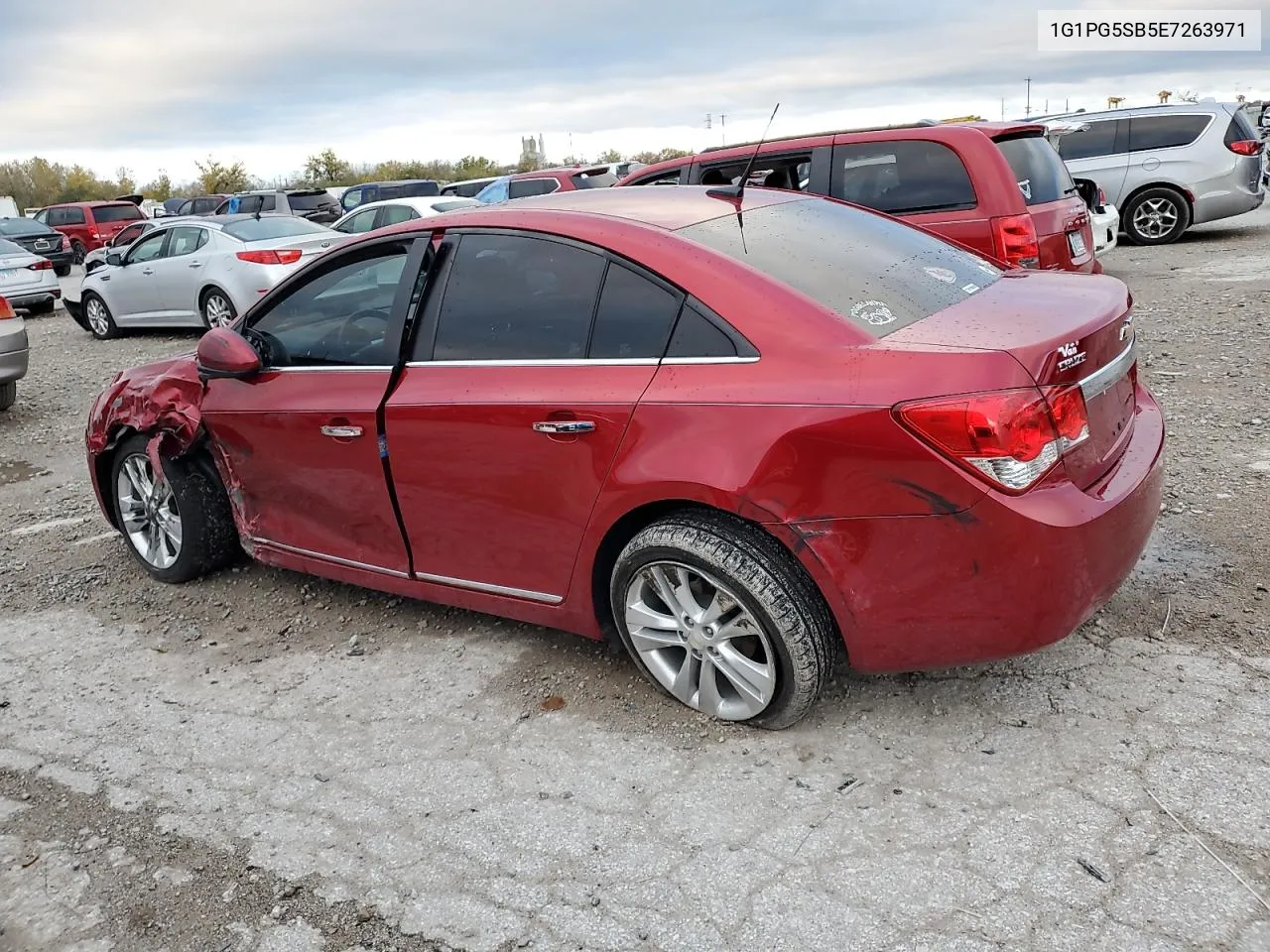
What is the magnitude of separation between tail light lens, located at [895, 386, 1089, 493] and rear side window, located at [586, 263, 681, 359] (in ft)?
2.62

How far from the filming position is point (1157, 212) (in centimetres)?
1361

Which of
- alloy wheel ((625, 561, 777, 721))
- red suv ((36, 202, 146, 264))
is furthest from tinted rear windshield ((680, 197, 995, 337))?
red suv ((36, 202, 146, 264))

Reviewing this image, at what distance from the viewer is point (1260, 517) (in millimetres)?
4316

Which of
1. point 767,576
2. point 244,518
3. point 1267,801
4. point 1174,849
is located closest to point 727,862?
point 767,576

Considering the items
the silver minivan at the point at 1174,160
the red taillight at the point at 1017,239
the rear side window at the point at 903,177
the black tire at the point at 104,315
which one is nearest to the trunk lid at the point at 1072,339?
the red taillight at the point at 1017,239

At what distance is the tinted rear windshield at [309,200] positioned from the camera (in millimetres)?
24141

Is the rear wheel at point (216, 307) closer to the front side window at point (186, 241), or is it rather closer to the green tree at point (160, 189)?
the front side window at point (186, 241)

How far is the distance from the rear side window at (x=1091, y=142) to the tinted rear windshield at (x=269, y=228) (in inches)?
377

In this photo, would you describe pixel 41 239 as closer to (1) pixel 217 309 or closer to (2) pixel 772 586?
(1) pixel 217 309

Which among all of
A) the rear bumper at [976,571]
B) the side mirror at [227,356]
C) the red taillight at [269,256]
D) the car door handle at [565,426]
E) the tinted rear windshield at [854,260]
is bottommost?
the rear bumper at [976,571]

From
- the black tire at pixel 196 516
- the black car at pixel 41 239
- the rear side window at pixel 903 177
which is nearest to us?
the black tire at pixel 196 516

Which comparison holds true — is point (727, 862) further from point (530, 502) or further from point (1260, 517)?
point (1260, 517)

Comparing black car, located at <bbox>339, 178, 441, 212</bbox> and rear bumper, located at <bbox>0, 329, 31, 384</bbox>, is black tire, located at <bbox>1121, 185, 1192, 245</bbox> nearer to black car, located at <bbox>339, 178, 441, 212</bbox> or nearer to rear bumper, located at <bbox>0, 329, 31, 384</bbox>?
rear bumper, located at <bbox>0, 329, 31, 384</bbox>

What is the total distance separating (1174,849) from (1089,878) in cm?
24
